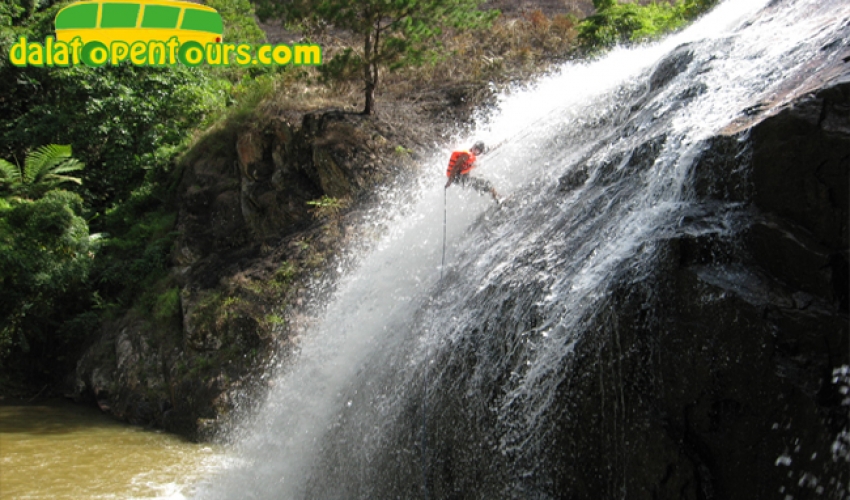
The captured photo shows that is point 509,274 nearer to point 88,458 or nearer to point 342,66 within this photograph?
point 88,458

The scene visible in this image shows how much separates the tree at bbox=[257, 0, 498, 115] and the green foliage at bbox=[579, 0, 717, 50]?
3570mm

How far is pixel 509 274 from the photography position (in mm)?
5617

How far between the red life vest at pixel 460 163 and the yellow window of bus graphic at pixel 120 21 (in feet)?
36.1

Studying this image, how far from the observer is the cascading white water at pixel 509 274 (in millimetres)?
4762

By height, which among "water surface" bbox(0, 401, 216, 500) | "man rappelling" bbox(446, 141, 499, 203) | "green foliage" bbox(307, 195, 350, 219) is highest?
"man rappelling" bbox(446, 141, 499, 203)

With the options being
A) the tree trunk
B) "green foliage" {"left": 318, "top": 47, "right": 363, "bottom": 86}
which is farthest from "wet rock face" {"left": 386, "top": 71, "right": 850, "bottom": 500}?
the tree trunk

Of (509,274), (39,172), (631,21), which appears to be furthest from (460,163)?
(39,172)

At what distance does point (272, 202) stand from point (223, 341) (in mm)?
3044

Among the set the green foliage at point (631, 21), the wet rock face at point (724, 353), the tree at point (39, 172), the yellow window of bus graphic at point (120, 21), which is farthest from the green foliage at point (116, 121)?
A: the wet rock face at point (724, 353)

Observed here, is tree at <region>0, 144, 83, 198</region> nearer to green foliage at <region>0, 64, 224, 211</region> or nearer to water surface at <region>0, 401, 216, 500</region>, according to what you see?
green foliage at <region>0, 64, 224, 211</region>

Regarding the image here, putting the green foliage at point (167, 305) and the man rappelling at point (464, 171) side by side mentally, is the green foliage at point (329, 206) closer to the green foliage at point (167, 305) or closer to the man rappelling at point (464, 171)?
the green foliage at point (167, 305)

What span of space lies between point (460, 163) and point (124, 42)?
11446 mm

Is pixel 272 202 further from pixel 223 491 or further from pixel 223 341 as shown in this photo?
pixel 223 491

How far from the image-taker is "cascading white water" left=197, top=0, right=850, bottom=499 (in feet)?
15.6
